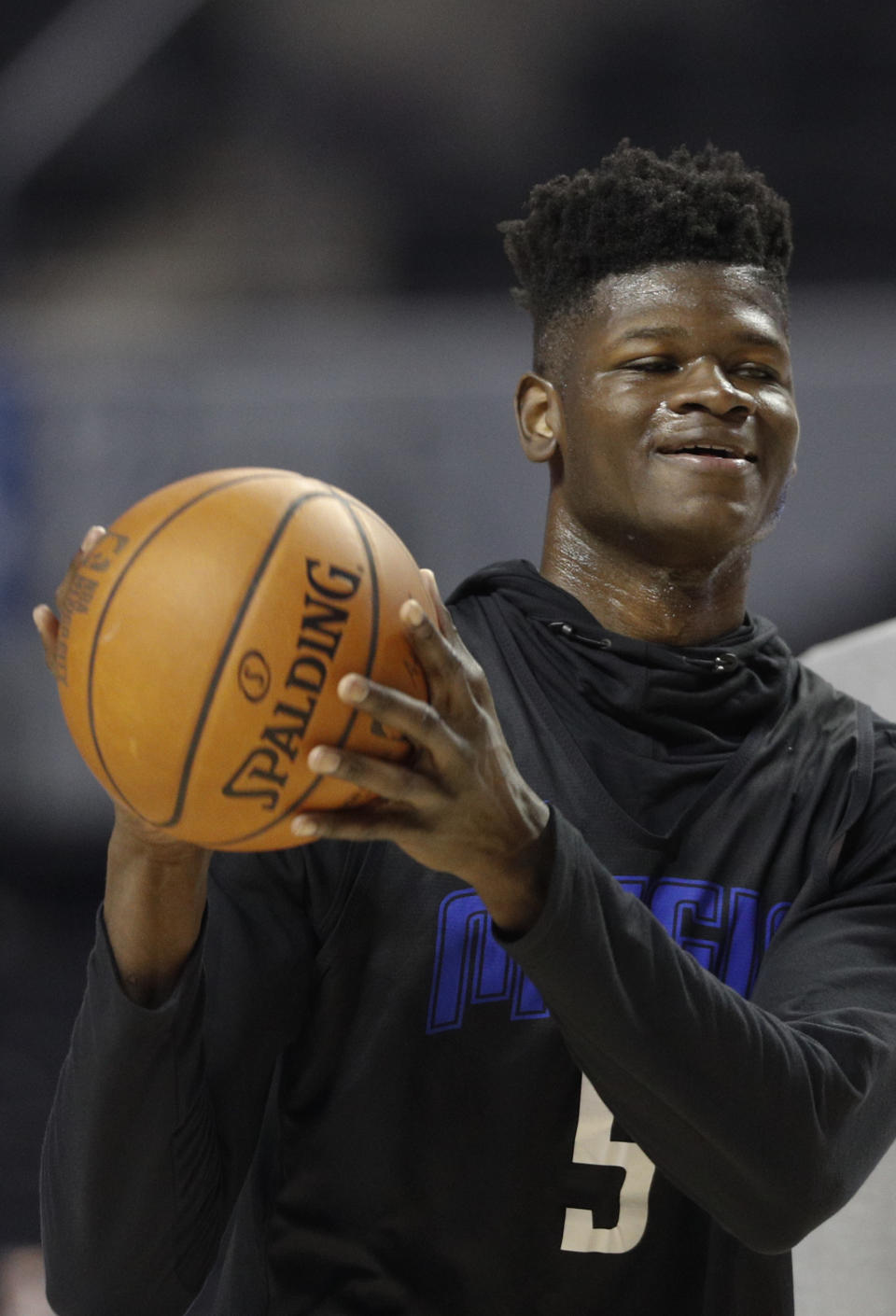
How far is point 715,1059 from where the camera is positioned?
4.01ft

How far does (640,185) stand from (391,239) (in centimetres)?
269

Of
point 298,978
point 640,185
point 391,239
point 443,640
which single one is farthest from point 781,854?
point 391,239

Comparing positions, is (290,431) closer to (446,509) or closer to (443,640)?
(446,509)

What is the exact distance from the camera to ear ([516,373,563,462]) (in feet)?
5.93

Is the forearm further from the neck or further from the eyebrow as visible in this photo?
the eyebrow

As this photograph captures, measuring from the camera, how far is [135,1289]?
1350 millimetres

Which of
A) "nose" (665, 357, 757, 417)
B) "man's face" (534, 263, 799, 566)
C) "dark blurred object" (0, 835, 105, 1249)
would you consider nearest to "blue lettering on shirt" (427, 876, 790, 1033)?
"man's face" (534, 263, 799, 566)

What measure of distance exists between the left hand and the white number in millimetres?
442

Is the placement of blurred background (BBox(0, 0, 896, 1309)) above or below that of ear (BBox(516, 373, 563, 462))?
above

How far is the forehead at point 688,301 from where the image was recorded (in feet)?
5.56

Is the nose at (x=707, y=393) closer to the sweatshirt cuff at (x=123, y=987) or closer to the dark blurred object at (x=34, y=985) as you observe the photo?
the sweatshirt cuff at (x=123, y=987)

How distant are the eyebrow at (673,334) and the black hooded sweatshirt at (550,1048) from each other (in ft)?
0.99

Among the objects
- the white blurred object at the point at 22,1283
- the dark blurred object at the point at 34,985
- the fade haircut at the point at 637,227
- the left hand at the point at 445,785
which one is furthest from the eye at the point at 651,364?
the dark blurred object at the point at 34,985

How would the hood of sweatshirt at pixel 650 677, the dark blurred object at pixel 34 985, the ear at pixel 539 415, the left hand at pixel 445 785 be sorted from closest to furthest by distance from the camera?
the left hand at pixel 445 785, the hood of sweatshirt at pixel 650 677, the ear at pixel 539 415, the dark blurred object at pixel 34 985
